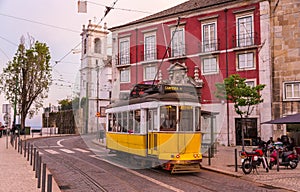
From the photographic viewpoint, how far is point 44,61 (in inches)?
1463

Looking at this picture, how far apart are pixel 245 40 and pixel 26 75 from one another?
71.7ft

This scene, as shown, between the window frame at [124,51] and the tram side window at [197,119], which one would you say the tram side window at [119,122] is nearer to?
the tram side window at [197,119]

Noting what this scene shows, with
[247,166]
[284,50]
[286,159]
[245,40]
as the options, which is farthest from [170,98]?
[245,40]

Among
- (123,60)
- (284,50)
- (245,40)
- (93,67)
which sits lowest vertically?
(93,67)

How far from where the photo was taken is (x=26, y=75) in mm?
35938

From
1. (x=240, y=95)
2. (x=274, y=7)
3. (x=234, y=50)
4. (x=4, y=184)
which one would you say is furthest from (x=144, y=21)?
(x=4, y=184)

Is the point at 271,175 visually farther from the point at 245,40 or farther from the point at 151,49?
the point at 151,49

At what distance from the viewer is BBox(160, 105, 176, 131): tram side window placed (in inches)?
496

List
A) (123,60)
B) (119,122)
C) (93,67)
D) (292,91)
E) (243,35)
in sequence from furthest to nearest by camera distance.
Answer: (123,60) → (243,35) → (292,91) → (93,67) → (119,122)

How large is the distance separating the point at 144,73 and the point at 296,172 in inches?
773

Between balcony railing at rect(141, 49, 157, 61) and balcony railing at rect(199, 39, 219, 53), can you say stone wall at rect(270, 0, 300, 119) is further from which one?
balcony railing at rect(141, 49, 157, 61)

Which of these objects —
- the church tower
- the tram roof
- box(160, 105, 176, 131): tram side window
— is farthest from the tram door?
the church tower

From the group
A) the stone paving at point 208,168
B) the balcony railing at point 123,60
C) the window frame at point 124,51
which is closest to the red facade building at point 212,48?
the balcony railing at point 123,60

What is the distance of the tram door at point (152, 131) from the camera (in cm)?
1265
